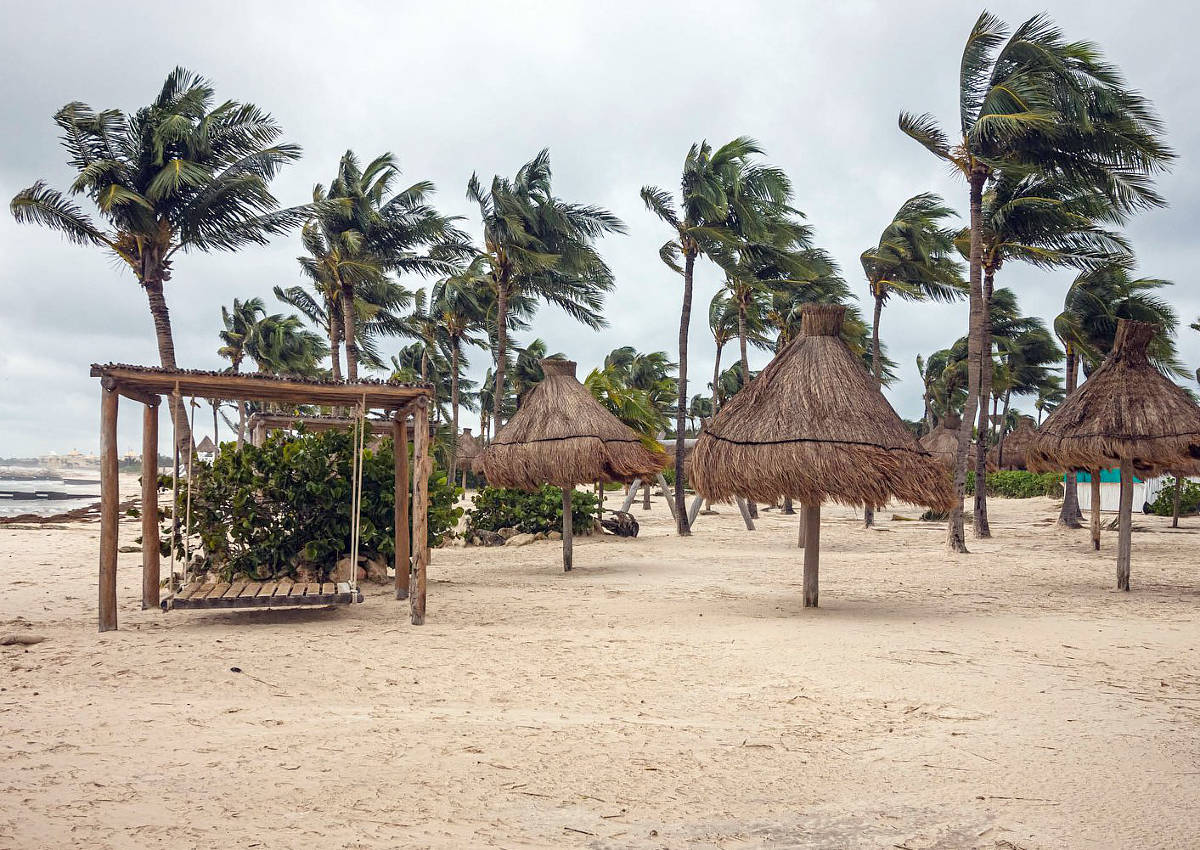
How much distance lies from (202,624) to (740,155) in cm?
1458

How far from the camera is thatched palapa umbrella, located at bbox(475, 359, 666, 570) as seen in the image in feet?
38.7

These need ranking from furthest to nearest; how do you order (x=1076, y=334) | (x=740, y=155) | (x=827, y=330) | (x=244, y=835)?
(x=1076, y=334) < (x=740, y=155) < (x=827, y=330) < (x=244, y=835)

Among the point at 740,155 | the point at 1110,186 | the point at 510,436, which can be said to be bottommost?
the point at 510,436

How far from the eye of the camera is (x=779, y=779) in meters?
4.05

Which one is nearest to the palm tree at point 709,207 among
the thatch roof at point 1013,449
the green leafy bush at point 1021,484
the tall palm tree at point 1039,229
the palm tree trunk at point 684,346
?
the palm tree trunk at point 684,346

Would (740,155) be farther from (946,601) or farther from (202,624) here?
(202,624)

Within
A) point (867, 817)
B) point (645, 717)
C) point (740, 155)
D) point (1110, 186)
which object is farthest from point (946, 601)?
point (740, 155)

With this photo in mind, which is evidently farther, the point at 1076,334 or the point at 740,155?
the point at 1076,334

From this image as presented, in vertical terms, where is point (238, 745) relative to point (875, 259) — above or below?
below

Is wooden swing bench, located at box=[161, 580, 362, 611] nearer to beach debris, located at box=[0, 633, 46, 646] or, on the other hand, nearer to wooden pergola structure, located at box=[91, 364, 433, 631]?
wooden pergola structure, located at box=[91, 364, 433, 631]

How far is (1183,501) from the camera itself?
81.1 feet

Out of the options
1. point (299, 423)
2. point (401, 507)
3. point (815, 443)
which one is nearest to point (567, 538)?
point (401, 507)

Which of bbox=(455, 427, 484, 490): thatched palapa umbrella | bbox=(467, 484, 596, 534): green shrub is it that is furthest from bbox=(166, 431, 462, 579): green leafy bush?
bbox=(455, 427, 484, 490): thatched palapa umbrella

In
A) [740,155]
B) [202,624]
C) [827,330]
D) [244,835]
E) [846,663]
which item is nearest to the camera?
[244,835]
